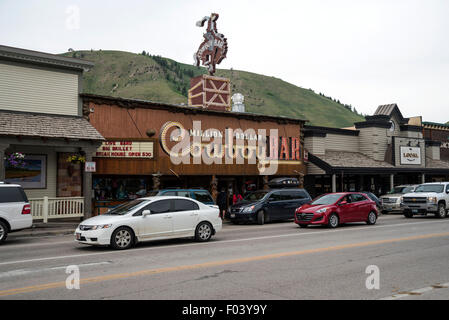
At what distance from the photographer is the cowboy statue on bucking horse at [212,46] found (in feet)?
107

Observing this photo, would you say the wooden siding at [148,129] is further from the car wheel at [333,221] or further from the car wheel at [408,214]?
the car wheel at [333,221]

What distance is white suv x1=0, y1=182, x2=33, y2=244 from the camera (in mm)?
13638

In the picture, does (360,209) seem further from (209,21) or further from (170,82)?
(170,82)

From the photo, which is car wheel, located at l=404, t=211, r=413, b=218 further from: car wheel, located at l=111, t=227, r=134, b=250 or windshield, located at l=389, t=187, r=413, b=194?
car wheel, located at l=111, t=227, r=134, b=250

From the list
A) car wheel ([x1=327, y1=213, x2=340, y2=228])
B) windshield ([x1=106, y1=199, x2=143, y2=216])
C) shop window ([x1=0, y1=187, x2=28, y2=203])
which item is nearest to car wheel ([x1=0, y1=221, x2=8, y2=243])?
shop window ([x1=0, y1=187, x2=28, y2=203])

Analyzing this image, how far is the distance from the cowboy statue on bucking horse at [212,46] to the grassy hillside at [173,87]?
107502 mm

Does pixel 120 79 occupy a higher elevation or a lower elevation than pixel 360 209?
higher

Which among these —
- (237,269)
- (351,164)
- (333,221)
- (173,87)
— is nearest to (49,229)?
(237,269)

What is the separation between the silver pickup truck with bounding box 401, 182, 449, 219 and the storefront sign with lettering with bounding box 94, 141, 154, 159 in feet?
46.4

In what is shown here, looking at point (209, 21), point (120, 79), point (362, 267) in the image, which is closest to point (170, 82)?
point (120, 79)

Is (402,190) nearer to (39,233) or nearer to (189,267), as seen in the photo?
(39,233)

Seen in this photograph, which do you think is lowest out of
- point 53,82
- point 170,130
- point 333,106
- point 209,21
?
point 170,130

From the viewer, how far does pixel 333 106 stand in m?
195
